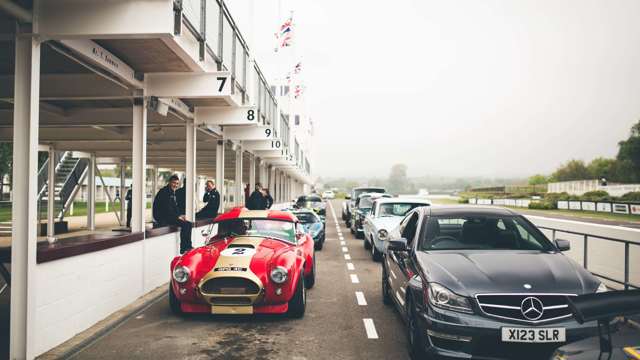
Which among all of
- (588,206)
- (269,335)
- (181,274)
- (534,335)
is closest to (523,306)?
(534,335)

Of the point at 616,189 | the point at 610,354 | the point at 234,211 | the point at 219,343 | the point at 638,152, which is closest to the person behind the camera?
the point at 610,354

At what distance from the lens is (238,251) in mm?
7031

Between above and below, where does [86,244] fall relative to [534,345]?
above

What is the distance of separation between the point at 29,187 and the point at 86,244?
1472 millimetres

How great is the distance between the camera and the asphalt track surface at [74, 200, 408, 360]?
5.35m

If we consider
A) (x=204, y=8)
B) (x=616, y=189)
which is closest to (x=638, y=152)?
(x=616, y=189)

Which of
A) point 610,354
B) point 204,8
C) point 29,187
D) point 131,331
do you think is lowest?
point 131,331

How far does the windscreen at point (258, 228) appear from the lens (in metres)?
8.14

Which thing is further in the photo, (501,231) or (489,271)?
(501,231)

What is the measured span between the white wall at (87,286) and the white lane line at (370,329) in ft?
11.6

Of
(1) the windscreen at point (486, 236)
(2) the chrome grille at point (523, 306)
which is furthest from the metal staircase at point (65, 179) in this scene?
(2) the chrome grille at point (523, 306)

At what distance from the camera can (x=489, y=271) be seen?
16.0ft

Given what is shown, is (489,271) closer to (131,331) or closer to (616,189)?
(131,331)

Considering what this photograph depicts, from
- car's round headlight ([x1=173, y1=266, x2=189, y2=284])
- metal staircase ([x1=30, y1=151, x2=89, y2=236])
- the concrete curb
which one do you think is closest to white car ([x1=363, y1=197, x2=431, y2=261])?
the concrete curb
